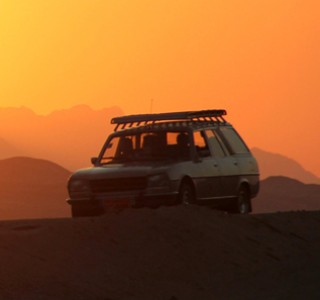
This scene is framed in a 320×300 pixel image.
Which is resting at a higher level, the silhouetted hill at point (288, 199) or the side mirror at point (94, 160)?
the side mirror at point (94, 160)

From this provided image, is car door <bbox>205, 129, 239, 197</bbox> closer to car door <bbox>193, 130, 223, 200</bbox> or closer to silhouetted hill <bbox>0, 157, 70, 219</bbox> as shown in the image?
car door <bbox>193, 130, 223, 200</bbox>

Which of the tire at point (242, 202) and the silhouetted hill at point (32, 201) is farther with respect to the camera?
the silhouetted hill at point (32, 201)

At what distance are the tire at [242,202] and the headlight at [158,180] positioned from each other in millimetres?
3344

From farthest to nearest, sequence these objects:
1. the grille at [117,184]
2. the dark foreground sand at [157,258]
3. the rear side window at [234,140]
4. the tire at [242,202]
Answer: the rear side window at [234,140] → the tire at [242,202] → the grille at [117,184] → the dark foreground sand at [157,258]

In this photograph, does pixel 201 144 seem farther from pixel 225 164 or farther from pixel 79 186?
pixel 79 186

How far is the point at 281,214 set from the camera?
23.3 m

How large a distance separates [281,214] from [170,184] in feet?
7.11

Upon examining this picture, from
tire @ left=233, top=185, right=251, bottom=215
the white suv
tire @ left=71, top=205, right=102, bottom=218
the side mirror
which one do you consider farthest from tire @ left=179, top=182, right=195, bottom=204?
tire @ left=233, top=185, right=251, bottom=215

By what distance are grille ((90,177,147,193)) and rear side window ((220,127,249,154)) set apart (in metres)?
3.74

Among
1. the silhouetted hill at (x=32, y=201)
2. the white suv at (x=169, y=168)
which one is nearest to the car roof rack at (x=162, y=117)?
the white suv at (x=169, y=168)

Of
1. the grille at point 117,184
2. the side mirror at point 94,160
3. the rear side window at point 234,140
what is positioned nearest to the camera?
the grille at point 117,184

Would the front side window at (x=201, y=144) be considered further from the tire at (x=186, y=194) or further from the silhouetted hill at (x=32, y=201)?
the silhouetted hill at (x=32, y=201)

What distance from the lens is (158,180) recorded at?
2250cm

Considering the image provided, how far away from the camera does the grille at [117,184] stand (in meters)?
22.6
